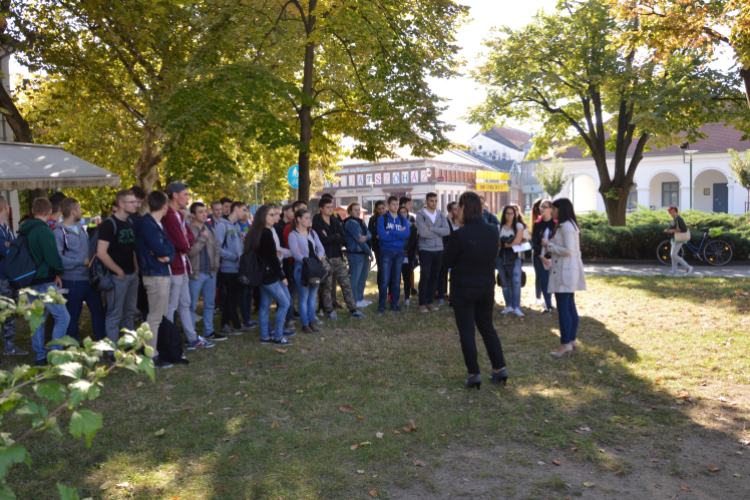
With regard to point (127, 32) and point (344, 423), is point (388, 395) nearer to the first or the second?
point (344, 423)

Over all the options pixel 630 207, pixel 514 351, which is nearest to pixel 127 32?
pixel 514 351

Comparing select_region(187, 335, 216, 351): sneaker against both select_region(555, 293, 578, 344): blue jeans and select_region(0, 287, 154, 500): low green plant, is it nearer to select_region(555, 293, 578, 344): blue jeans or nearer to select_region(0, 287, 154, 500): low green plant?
select_region(555, 293, 578, 344): blue jeans

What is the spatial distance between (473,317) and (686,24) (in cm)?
814

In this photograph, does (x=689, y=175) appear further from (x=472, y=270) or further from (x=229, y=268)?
(x=472, y=270)

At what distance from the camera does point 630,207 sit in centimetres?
5122

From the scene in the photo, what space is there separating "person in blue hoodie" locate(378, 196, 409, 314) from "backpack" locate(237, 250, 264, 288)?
2776mm

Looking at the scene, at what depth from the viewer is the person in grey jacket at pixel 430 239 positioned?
10.1 m

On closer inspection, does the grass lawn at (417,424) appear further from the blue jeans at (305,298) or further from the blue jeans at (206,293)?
the blue jeans at (305,298)

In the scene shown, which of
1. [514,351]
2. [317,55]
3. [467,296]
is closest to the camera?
[467,296]

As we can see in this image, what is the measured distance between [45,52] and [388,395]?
1225 cm

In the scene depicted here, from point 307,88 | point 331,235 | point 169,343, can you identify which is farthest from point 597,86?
point 169,343

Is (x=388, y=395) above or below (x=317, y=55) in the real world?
below

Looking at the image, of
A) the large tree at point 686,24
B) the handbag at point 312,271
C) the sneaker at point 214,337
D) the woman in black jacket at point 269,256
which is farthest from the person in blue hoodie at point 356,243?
the large tree at point 686,24

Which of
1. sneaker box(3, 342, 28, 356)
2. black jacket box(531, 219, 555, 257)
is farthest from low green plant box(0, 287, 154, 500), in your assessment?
black jacket box(531, 219, 555, 257)
